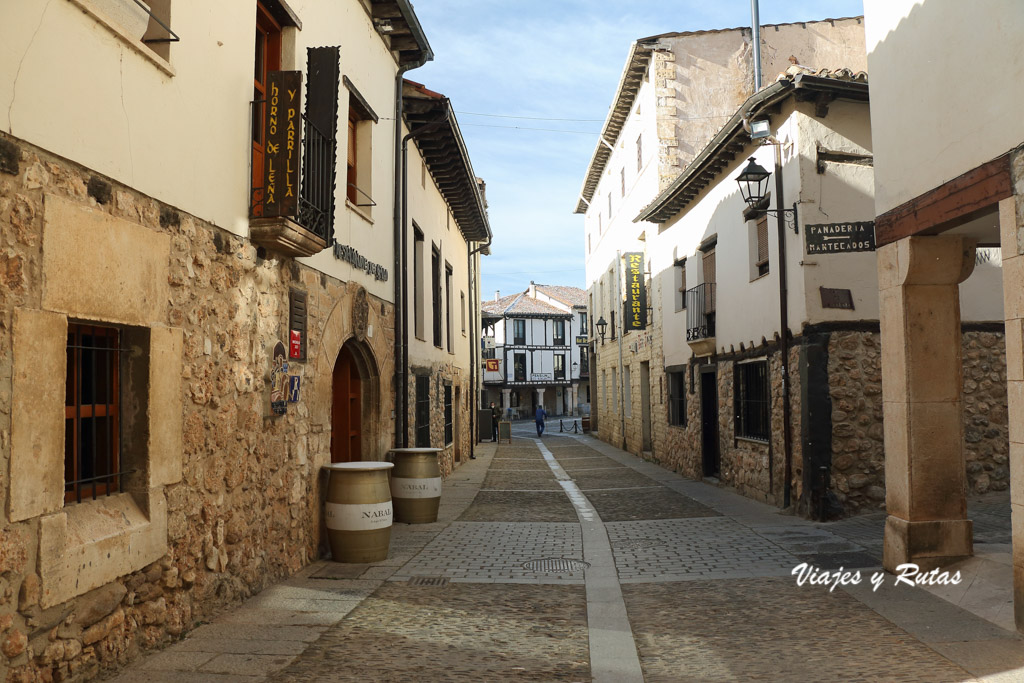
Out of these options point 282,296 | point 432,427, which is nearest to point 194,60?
point 282,296

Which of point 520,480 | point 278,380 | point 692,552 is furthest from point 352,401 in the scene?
point 520,480

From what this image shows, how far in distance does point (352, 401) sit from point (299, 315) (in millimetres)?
2563

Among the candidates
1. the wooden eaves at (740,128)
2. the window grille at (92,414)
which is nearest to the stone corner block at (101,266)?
the window grille at (92,414)

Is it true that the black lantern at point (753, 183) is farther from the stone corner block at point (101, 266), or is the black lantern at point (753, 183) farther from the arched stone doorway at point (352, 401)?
the stone corner block at point (101, 266)

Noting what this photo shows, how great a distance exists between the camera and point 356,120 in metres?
9.38

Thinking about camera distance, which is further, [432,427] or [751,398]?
[432,427]

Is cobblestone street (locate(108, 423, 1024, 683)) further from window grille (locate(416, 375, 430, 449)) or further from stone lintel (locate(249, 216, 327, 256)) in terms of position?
window grille (locate(416, 375, 430, 449))

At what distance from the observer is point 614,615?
18.5 ft

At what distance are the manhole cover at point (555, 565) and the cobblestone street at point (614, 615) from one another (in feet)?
0.09

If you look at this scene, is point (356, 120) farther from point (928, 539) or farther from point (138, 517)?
point (928, 539)

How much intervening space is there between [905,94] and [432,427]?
919 centimetres

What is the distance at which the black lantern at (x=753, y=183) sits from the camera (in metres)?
10.5

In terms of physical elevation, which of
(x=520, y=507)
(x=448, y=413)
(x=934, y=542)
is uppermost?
(x=448, y=413)

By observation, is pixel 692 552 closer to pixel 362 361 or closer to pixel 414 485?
pixel 414 485
